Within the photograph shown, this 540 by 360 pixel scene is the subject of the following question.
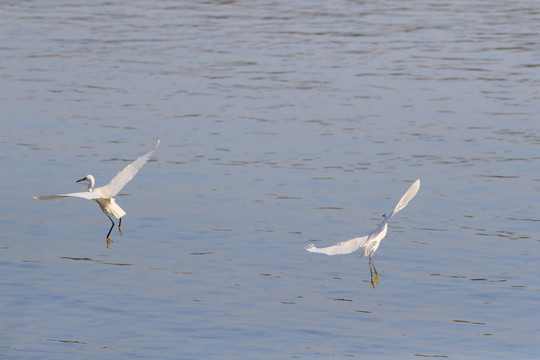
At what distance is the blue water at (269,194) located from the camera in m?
12.1

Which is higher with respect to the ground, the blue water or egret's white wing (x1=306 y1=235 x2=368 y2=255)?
egret's white wing (x1=306 y1=235 x2=368 y2=255)

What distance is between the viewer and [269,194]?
1689 cm

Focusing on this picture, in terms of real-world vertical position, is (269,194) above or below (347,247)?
below

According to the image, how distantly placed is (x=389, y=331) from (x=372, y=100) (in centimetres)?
1138

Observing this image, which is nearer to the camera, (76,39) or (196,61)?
(196,61)

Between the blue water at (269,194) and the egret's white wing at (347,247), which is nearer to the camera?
the egret's white wing at (347,247)

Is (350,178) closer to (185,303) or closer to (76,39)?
(185,303)

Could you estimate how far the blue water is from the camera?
39.8ft

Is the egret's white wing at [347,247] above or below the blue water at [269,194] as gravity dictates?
above

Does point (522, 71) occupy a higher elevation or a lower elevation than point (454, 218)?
lower

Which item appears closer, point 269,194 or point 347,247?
point 347,247

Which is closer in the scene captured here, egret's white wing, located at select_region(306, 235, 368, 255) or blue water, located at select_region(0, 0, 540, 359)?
egret's white wing, located at select_region(306, 235, 368, 255)

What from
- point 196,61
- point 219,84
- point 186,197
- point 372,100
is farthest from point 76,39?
point 186,197

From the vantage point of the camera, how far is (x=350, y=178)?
17547mm
